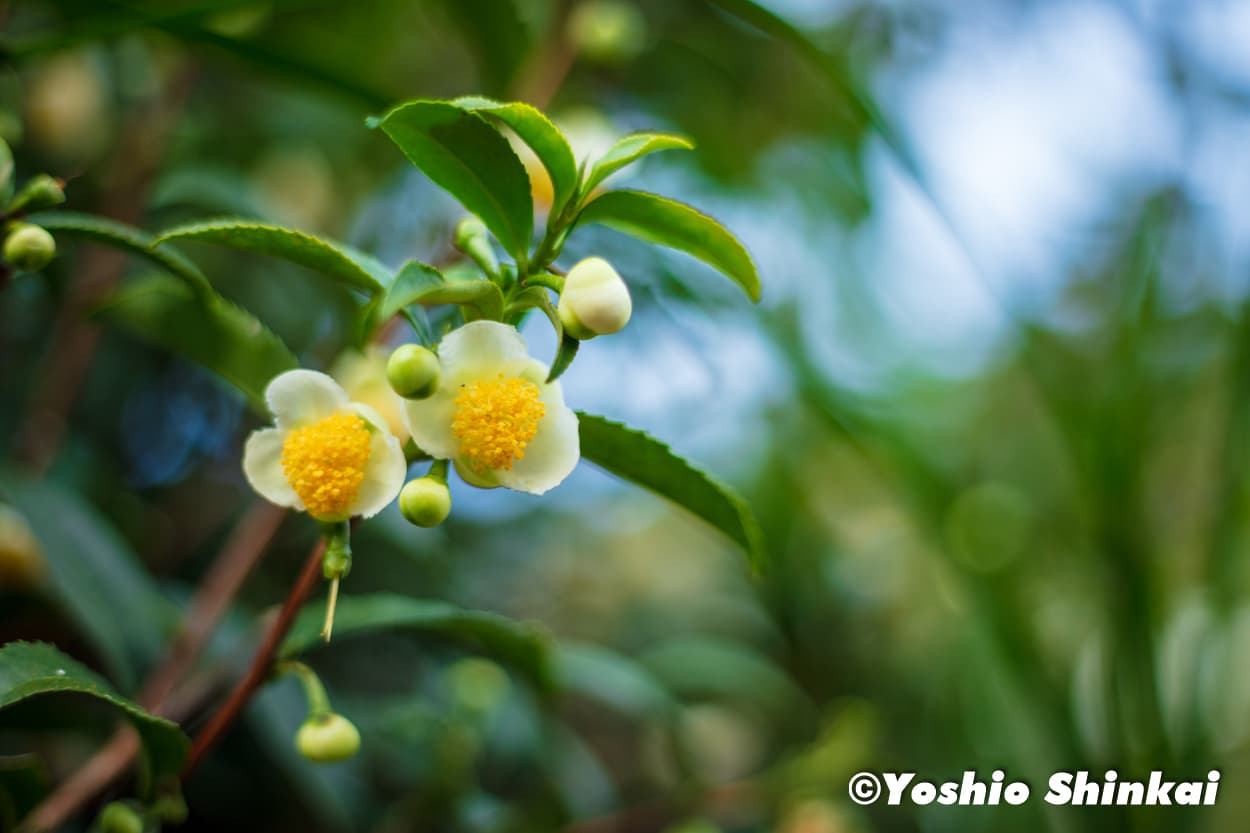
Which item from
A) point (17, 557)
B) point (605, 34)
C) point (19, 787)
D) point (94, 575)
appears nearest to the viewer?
point (19, 787)

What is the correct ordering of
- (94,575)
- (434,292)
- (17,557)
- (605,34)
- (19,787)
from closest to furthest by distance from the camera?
(434,292) < (19,787) < (94,575) < (17,557) < (605,34)

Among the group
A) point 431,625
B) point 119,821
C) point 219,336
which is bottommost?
point 119,821

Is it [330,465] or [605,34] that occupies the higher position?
[605,34]

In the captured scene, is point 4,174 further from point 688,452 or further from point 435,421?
point 688,452

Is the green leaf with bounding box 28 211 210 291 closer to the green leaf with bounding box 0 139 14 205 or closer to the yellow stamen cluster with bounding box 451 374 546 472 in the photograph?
the green leaf with bounding box 0 139 14 205

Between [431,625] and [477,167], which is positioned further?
[431,625]

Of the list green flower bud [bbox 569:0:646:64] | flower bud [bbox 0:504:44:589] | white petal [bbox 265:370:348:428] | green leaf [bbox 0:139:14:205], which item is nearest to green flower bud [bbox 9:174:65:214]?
green leaf [bbox 0:139:14:205]

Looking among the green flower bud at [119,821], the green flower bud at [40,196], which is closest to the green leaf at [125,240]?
the green flower bud at [40,196]

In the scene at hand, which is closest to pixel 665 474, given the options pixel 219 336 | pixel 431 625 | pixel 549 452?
pixel 549 452
